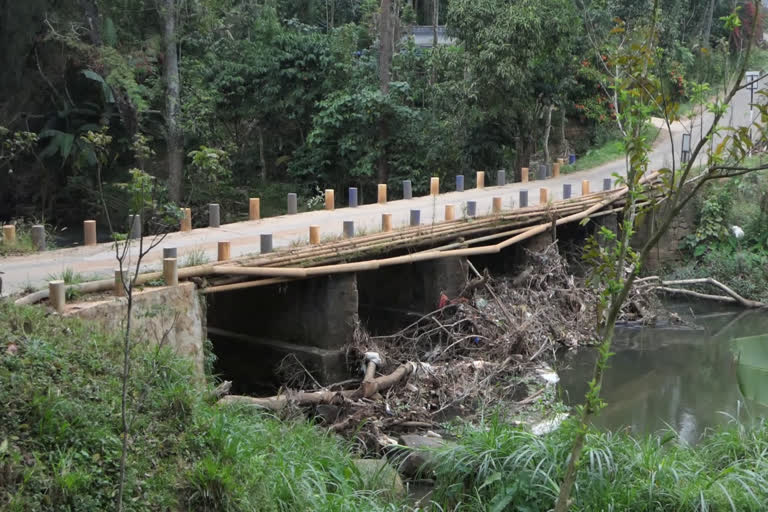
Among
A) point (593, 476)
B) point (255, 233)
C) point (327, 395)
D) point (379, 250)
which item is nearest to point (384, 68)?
point (255, 233)

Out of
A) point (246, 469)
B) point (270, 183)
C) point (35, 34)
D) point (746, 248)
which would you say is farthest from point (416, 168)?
point (246, 469)

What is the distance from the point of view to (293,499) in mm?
6898

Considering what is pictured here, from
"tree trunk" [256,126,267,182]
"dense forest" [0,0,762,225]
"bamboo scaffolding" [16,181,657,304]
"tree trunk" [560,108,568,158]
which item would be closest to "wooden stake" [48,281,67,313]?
"bamboo scaffolding" [16,181,657,304]

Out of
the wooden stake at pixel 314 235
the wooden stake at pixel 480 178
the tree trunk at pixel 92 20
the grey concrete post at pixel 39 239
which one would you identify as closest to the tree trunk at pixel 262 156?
the tree trunk at pixel 92 20

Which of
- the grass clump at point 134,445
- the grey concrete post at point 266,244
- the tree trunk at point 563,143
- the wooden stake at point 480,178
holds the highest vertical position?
the tree trunk at point 563,143

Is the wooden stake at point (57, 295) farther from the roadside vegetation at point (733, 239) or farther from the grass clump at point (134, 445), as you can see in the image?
the roadside vegetation at point (733, 239)

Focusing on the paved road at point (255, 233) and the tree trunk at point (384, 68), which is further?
the tree trunk at point (384, 68)

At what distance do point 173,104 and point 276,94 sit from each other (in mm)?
4429

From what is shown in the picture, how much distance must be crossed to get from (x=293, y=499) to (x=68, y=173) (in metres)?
23.8

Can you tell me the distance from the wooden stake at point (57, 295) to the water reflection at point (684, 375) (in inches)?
276

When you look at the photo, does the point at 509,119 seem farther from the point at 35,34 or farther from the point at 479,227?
the point at 35,34

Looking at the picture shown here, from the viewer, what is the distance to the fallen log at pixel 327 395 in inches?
411

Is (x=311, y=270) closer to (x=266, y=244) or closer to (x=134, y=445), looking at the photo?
(x=266, y=244)

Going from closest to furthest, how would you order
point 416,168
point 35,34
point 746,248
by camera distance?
point 746,248, point 35,34, point 416,168
